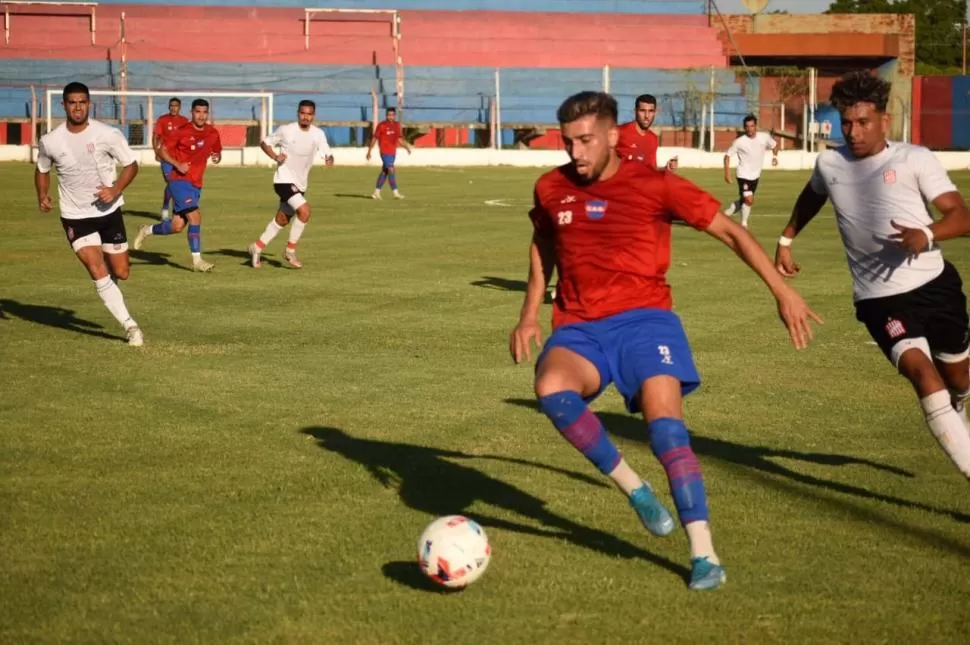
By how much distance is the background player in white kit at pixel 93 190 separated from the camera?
1248 centimetres

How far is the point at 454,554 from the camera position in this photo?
17.9ft

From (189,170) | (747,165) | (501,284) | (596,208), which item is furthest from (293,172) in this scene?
(596,208)

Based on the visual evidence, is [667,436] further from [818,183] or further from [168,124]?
[168,124]

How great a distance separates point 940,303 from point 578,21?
5208 cm

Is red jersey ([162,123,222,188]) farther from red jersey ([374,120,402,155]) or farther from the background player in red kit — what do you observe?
red jersey ([374,120,402,155])

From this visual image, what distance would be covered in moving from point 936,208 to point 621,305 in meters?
1.86

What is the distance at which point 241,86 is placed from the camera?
2041 inches

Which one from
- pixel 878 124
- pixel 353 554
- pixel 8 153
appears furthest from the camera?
pixel 8 153

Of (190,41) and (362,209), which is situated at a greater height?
(190,41)

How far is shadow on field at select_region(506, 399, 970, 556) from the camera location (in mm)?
6719

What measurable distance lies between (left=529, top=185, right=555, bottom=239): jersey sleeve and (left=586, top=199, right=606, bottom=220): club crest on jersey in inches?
8.3

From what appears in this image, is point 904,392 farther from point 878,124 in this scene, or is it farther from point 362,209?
point 362,209

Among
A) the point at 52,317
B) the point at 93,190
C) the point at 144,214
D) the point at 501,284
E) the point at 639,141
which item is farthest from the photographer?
the point at 144,214

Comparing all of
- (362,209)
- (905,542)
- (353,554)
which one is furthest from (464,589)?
(362,209)
